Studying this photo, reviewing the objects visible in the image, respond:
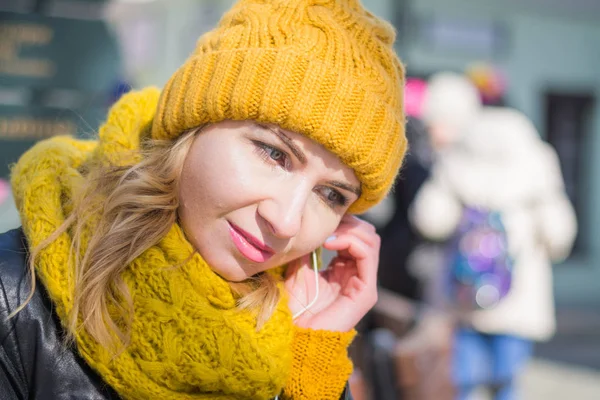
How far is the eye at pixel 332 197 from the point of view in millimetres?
1797

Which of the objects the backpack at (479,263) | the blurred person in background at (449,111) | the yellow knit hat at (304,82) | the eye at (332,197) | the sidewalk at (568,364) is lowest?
the sidewalk at (568,364)

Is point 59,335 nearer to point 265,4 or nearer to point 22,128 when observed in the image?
point 265,4

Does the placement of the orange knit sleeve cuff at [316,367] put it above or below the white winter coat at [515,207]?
above

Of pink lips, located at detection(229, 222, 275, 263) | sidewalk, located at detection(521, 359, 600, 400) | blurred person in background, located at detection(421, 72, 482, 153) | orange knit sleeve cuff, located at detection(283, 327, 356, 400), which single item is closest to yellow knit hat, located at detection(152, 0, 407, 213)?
pink lips, located at detection(229, 222, 275, 263)

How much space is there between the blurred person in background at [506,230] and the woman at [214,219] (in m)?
2.77

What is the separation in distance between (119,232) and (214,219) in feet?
0.73

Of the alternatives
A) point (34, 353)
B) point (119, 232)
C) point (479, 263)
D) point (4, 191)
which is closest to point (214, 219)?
point (119, 232)

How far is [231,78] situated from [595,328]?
916cm

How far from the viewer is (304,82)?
173 cm

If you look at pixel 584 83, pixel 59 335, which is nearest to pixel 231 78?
pixel 59 335

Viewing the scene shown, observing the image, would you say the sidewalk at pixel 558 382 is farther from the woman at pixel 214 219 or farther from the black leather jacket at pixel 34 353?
the black leather jacket at pixel 34 353

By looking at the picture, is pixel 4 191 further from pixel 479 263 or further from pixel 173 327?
pixel 173 327

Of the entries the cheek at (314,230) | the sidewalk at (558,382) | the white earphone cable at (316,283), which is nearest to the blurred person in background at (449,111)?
the sidewalk at (558,382)

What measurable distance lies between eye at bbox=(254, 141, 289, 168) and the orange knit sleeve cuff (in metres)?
0.44
